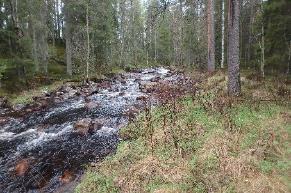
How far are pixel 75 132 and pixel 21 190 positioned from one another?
14.8 feet

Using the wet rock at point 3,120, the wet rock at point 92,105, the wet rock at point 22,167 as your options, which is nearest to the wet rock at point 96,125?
the wet rock at point 22,167

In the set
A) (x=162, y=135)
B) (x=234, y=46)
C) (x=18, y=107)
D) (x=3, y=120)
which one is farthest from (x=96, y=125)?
(x=18, y=107)

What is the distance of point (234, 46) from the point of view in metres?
13.9

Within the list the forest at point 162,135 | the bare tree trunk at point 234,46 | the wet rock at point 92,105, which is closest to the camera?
the forest at point 162,135

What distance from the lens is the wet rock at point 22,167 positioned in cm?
1013

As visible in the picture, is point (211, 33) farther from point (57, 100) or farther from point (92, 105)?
point (57, 100)

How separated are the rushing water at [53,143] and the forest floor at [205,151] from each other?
941 millimetres

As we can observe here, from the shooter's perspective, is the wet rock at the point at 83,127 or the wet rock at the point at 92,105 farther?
the wet rock at the point at 92,105

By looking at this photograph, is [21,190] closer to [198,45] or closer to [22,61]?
[22,61]

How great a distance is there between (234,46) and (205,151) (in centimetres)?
634

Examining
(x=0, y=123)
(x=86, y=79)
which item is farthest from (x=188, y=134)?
(x=86, y=79)

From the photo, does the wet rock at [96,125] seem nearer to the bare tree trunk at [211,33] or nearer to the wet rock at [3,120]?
the wet rock at [3,120]

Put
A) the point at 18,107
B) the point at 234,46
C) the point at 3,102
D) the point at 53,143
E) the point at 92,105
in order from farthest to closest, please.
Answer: the point at 3,102, the point at 18,107, the point at 92,105, the point at 234,46, the point at 53,143

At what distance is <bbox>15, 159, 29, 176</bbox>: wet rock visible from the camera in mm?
10133
